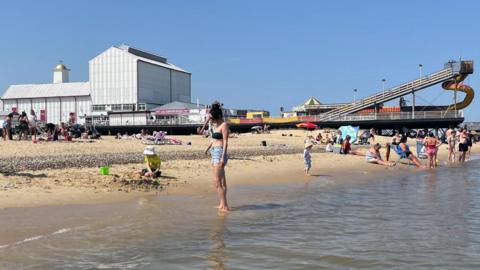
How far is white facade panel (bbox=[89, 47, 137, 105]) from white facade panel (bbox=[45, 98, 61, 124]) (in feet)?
22.1

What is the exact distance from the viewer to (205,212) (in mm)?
7723

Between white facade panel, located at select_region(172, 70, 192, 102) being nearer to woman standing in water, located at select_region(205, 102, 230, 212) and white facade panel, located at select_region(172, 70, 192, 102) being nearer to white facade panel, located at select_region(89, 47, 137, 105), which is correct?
white facade panel, located at select_region(89, 47, 137, 105)

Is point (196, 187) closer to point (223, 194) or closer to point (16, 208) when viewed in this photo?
point (223, 194)

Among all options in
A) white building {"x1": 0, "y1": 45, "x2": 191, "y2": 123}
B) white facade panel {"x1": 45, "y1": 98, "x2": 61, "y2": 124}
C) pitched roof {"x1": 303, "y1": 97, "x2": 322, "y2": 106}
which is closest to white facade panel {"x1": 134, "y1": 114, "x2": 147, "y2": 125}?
white building {"x1": 0, "y1": 45, "x2": 191, "y2": 123}

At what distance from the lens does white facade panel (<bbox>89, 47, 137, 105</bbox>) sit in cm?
6856

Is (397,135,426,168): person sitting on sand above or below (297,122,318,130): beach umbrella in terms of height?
below

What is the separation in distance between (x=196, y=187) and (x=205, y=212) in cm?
328

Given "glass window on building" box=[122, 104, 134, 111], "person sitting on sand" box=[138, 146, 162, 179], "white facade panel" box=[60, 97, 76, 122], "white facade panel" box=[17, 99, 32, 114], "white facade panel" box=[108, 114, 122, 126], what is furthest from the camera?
"white facade panel" box=[17, 99, 32, 114]

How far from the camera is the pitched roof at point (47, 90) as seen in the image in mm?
73750

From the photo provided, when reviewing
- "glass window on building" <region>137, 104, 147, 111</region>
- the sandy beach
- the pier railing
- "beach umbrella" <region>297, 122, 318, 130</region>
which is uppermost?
"glass window on building" <region>137, 104, 147, 111</region>

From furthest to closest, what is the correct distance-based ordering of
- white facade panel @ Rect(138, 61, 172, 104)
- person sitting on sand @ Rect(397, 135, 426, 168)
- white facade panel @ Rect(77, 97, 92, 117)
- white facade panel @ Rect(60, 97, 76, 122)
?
white facade panel @ Rect(60, 97, 76, 122) < white facade panel @ Rect(77, 97, 92, 117) < white facade panel @ Rect(138, 61, 172, 104) < person sitting on sand @ Rect(397, 135, 426, 168)

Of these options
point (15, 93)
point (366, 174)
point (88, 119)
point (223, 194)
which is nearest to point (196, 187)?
point (223, 194)

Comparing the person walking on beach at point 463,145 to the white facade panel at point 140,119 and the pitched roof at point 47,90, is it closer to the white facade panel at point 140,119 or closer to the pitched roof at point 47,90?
the white facade panel at point 140,119

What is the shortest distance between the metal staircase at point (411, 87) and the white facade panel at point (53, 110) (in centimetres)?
4107
